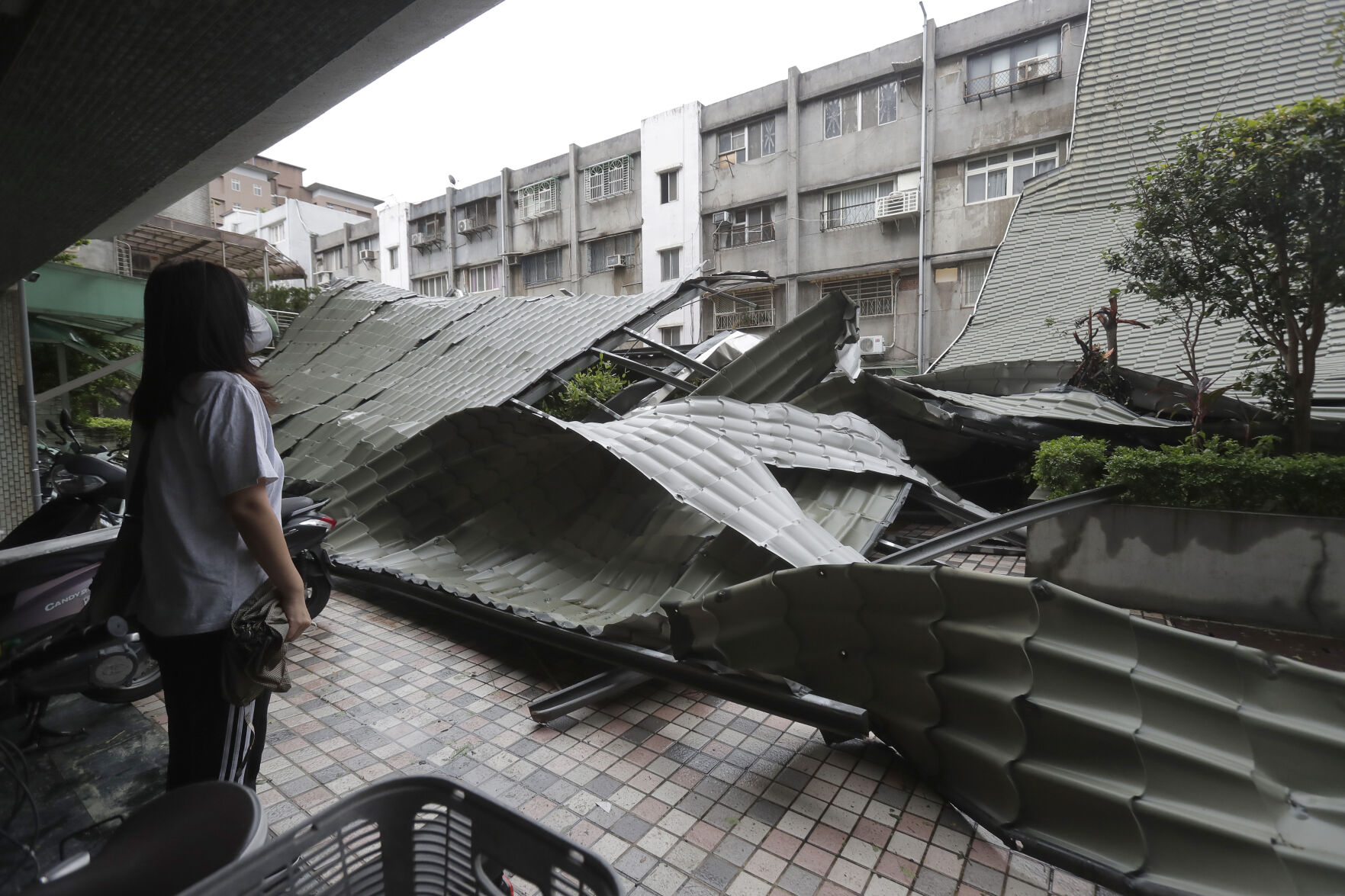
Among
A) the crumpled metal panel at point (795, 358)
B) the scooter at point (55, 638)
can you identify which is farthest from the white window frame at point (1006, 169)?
the scooter at point (55, 638)

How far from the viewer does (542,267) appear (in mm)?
25875

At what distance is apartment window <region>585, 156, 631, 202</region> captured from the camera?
911 inches

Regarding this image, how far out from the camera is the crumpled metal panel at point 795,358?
19.7ft

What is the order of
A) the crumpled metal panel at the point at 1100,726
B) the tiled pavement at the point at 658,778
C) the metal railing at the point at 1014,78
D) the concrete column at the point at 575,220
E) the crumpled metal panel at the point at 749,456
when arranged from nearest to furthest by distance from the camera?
1. the crumpled metal panel at the point at 1100,726
2. the tiled pavement at the point at 658,778
3. the crumpled metal panel at the point at 749,456
4. the metal railing at the point at 1014,78
5. the concrete column at the point at 575,220

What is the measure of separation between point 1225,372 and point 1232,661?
724cm

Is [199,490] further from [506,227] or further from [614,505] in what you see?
[506,227]

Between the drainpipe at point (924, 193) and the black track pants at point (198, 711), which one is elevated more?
the drainpipe at point (924, 193)

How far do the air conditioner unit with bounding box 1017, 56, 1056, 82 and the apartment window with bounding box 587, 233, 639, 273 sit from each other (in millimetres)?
12055

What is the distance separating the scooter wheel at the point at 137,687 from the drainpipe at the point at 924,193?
16555 millimetres

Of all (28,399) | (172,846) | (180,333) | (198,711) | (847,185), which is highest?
(847,185)

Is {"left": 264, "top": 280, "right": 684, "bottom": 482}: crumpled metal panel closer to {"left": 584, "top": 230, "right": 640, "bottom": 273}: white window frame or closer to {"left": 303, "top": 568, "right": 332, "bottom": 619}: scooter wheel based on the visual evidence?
{"left": 303, "top": 568, "right": 332, "bottom": 619}: scooter wheel

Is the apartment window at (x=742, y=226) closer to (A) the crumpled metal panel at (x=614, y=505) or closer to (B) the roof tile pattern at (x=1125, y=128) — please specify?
(B) the roof tile pattern at (x=1125, y=128)

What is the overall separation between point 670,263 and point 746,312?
3696 mm

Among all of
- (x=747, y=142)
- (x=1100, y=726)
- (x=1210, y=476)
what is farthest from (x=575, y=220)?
(x=1100, y=726)
